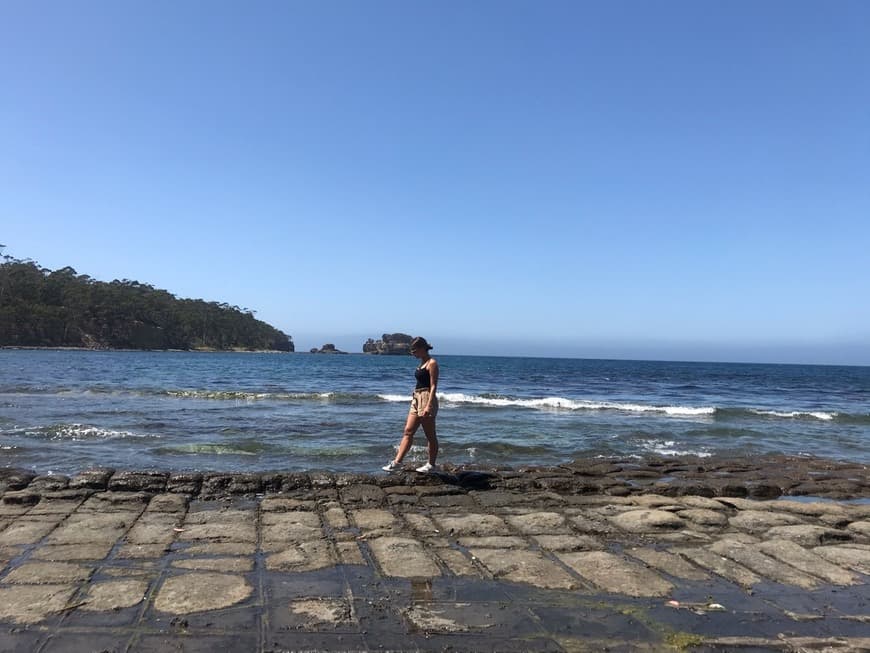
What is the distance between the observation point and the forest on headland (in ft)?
282

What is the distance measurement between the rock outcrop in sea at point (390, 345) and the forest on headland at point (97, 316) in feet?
116

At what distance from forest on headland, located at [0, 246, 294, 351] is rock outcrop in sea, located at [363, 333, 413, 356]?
3534 cm

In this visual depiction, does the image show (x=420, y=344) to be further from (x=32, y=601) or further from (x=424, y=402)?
(x=32, y=601)

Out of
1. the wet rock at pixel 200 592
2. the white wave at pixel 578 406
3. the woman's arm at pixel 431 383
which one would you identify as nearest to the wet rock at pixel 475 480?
the woman's arm at pixel 431 383

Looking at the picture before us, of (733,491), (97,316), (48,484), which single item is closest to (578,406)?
(733,491)

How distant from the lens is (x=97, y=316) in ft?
310

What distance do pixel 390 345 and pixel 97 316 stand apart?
65.7 meters

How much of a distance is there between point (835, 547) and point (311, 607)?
4736 mm

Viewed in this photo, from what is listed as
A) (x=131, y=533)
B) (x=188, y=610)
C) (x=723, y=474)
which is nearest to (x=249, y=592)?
(x=188, y=610)

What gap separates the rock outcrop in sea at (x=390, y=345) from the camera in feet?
457

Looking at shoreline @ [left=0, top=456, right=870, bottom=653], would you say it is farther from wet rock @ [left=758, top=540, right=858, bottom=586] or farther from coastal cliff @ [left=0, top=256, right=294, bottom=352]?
coastal cliff @ [left=0, top=256, right=294, bottom=352]

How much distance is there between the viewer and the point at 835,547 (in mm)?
5363

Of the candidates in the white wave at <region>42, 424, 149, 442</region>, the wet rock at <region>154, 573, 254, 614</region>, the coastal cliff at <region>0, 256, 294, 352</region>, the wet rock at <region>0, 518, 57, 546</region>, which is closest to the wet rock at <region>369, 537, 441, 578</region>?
the wet rock at <region>154, 573, 254, 614</region>

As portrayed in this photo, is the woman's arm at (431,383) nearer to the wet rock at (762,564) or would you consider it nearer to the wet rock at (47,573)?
the wet rock at (762,564)
